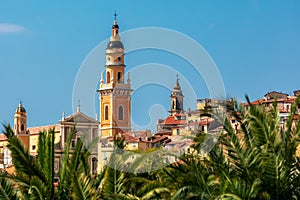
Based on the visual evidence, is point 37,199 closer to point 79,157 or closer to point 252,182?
A: point 79,157

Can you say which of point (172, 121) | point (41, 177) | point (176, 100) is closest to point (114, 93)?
point (172, 121)

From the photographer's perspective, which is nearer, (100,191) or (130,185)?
(100,191)

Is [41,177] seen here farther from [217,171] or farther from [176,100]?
[176,100]

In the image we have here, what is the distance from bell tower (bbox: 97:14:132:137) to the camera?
112250mm

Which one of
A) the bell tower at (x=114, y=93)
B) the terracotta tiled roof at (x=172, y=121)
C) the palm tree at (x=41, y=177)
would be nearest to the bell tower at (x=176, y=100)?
the bell tower at (x=114, y=93)

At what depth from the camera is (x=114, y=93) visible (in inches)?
4542

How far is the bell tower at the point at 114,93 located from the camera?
112 metres

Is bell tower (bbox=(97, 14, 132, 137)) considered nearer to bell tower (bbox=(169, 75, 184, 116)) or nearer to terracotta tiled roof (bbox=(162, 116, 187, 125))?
terracotta tiled roof (bbox=(162, 116, 187, 125))

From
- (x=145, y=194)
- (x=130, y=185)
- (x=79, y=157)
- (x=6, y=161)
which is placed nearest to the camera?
(x=145, y=194)

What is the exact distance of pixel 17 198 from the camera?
16.5 meters

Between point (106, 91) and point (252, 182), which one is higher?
point (106, 91)

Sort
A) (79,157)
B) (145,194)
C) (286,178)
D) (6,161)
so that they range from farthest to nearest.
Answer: (6,161), (79,157), (145,194), (286,178)

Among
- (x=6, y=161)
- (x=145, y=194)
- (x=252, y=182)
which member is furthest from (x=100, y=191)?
(x=6, y=161)

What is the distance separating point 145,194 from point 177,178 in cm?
73
